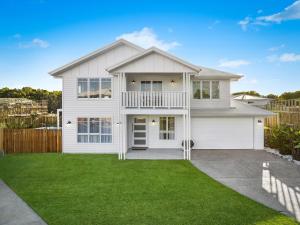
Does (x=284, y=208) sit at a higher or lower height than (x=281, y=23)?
lower

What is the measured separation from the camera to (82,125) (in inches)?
639

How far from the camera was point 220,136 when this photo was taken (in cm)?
1709

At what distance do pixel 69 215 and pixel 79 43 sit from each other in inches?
833

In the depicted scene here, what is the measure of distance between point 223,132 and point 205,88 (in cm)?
347

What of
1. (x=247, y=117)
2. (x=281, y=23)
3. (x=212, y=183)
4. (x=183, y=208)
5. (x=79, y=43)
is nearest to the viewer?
(x=183, y=208)

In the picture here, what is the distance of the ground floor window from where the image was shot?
634 inches

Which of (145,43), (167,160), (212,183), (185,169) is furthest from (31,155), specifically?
(145,43)

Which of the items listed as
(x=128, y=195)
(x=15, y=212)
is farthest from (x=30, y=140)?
(x=128, y=195)

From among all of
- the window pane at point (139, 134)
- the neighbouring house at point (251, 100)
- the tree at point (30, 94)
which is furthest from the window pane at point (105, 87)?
the tree at point (30, 94)

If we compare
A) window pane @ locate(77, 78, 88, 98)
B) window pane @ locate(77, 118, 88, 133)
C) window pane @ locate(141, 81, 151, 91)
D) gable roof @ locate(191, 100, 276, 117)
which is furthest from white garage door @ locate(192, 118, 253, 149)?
window pane @ locate(77, 78, 88, 98)

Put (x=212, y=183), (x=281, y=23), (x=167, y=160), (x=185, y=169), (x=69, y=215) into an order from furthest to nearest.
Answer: (x=281, y=23) < (x=167, y=160) < (x=185, y=169) < (x=212, y=183) < (x=69, y=215)

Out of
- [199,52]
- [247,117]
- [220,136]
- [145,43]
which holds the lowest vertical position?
[220,136]

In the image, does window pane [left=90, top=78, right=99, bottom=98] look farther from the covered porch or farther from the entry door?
the entry door

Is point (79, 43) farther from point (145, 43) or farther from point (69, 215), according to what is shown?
point (69, 215)
